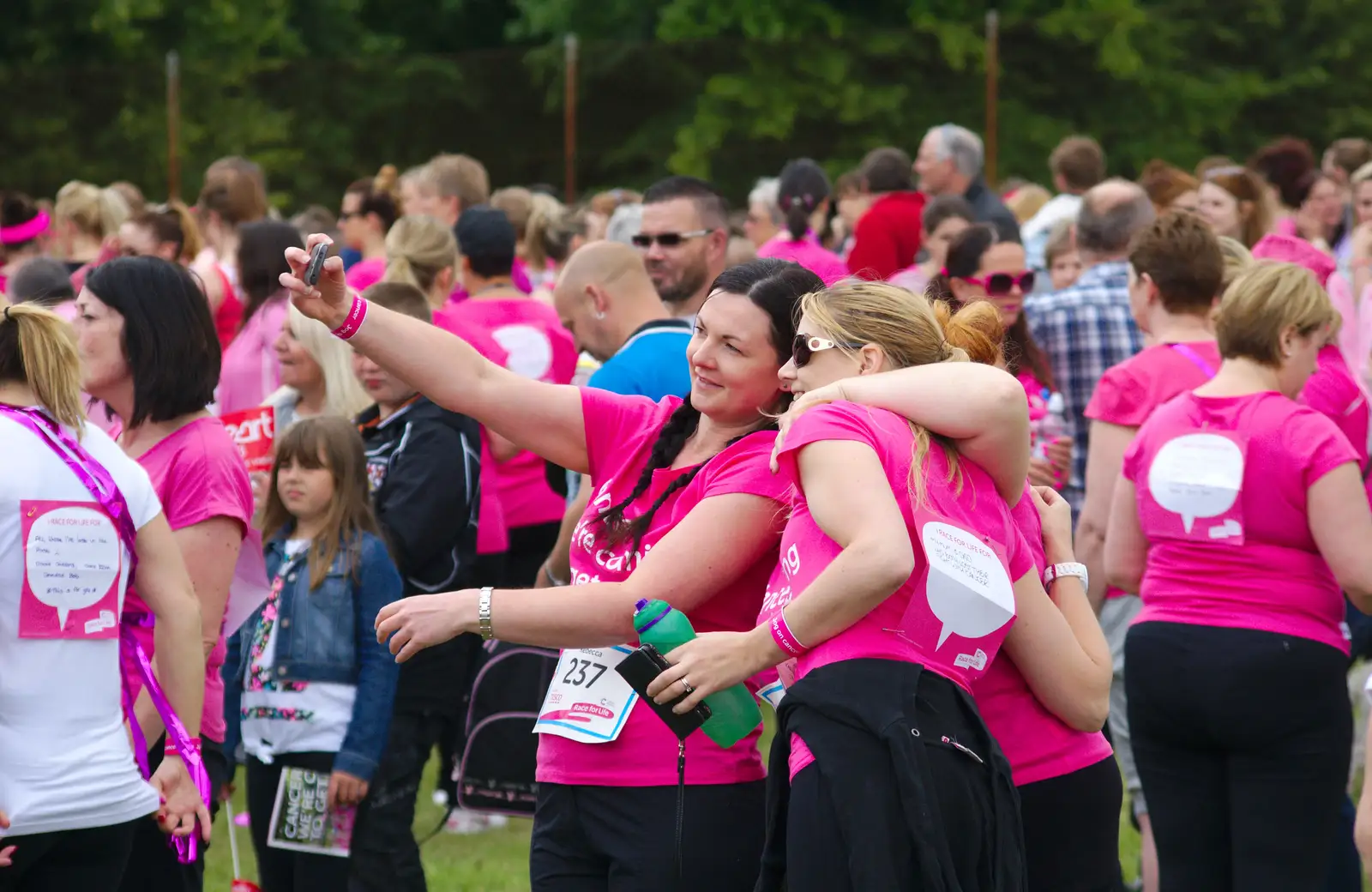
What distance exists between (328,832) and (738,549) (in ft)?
6.44

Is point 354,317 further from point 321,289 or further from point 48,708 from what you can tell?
point 48,708

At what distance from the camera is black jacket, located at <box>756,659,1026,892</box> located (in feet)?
8.77

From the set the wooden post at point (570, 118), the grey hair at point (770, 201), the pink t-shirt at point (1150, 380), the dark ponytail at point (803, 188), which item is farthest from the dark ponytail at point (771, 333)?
the wooden post at point (570, 118)

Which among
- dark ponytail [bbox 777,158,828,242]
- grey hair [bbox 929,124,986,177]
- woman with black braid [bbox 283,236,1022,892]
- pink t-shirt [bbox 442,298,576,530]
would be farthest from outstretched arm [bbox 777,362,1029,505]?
grey hair [bbox 929,124,986,177]

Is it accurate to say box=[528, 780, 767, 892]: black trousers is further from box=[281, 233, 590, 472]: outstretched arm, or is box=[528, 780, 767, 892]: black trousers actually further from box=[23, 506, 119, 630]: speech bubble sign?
box=[23, 506, 119, 630]: speech bubble sign

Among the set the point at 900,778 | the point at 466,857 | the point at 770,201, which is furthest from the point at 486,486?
the point at 770,201

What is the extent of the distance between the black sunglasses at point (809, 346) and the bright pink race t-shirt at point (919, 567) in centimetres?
17

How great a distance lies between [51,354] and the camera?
3.51m

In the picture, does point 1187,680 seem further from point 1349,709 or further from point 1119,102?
point 1119,102

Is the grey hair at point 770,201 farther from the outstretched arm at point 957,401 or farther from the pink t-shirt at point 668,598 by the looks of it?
the outstretched arm at point 957,401

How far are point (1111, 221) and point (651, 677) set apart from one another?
4366mm

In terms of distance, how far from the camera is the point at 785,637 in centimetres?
278

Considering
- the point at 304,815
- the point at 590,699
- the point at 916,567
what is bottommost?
the point at 304,815

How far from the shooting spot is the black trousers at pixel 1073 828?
10.5 feet
